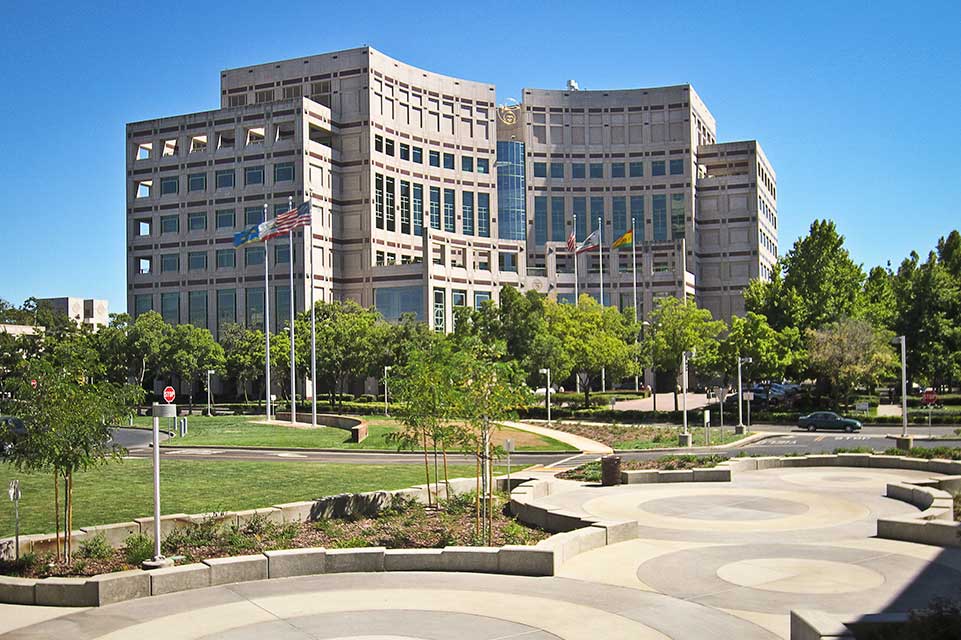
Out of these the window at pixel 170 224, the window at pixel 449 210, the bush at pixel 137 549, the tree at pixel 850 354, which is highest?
the window at pixel 449 210

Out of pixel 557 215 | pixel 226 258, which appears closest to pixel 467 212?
pixel 557 215

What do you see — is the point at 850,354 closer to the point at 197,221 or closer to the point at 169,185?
the point at 197,221

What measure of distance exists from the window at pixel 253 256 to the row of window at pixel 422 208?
44.8 ft

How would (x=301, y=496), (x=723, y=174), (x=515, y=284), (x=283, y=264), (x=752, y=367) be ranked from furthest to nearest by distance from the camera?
(x=723, y=174) → (x=515, y=284) → (x=283, y=264) → (x=752, y=367) → (x=301, y=496)

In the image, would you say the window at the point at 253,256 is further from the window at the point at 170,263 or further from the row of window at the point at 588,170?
the row of window at the point at 588,170

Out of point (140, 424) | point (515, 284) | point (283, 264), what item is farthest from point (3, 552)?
point (515, 284)

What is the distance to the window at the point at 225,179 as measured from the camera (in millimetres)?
105625

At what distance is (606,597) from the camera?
14203 mm

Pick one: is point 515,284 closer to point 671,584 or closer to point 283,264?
point 283,264

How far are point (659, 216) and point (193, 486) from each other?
105534 millimetres

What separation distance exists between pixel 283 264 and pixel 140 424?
125ft

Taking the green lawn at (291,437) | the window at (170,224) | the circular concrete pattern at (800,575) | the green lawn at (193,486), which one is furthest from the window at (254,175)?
the circular concrete pattern at (800,575)

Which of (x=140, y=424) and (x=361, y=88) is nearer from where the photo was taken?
(x=140, y=424)

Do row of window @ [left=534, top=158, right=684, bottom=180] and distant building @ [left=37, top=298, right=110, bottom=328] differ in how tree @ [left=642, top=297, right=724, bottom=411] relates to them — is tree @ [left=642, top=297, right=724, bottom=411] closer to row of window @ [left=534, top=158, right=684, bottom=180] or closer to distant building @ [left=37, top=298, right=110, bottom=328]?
row of window @ [left=534, top=158, right=684, bottom=180]
